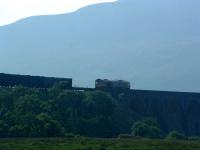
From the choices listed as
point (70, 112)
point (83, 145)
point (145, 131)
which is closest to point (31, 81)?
point (70, 112)

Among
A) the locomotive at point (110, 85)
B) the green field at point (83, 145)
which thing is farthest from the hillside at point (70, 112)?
the green field at point (83, 145)

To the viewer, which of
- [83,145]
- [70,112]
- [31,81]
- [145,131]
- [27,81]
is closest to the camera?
[83,145]

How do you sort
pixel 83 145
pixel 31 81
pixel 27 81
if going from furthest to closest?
pixel 31 81
pixel 27 81
pixel 83 145

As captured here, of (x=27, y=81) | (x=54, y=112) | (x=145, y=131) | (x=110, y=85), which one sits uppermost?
(x=110, y=85)

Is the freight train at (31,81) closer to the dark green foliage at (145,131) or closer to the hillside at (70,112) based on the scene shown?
the hillside at (70,112)

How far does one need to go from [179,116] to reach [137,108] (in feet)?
27.4

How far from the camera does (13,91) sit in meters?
49.7

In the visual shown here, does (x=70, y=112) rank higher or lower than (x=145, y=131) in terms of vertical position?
higher

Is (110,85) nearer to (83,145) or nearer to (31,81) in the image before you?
(31,81)

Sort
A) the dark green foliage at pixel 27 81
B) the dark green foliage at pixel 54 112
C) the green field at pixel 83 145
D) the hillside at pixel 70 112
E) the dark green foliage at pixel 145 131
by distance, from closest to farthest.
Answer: the green field at pixel 83 145, the dark green foliage at pixel 54 112, the hillside at pixel 70 112, the dark green foliage at pixel 145 131, the dark green foliage at pixel 27 81

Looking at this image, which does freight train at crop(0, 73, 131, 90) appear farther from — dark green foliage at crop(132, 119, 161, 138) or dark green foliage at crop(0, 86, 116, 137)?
dark green foliage at crop(132, 119, 161, 138)

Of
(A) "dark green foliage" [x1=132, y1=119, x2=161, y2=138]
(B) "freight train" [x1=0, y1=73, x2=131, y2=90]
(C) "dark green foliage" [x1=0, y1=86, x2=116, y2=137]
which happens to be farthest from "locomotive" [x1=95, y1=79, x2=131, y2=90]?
(A) "dark green foliage" [x1=132, y1=119, x2=161, y2=138]

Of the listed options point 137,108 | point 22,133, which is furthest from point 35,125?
point 137,108

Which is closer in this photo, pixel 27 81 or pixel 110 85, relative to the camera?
pixel 27 81
